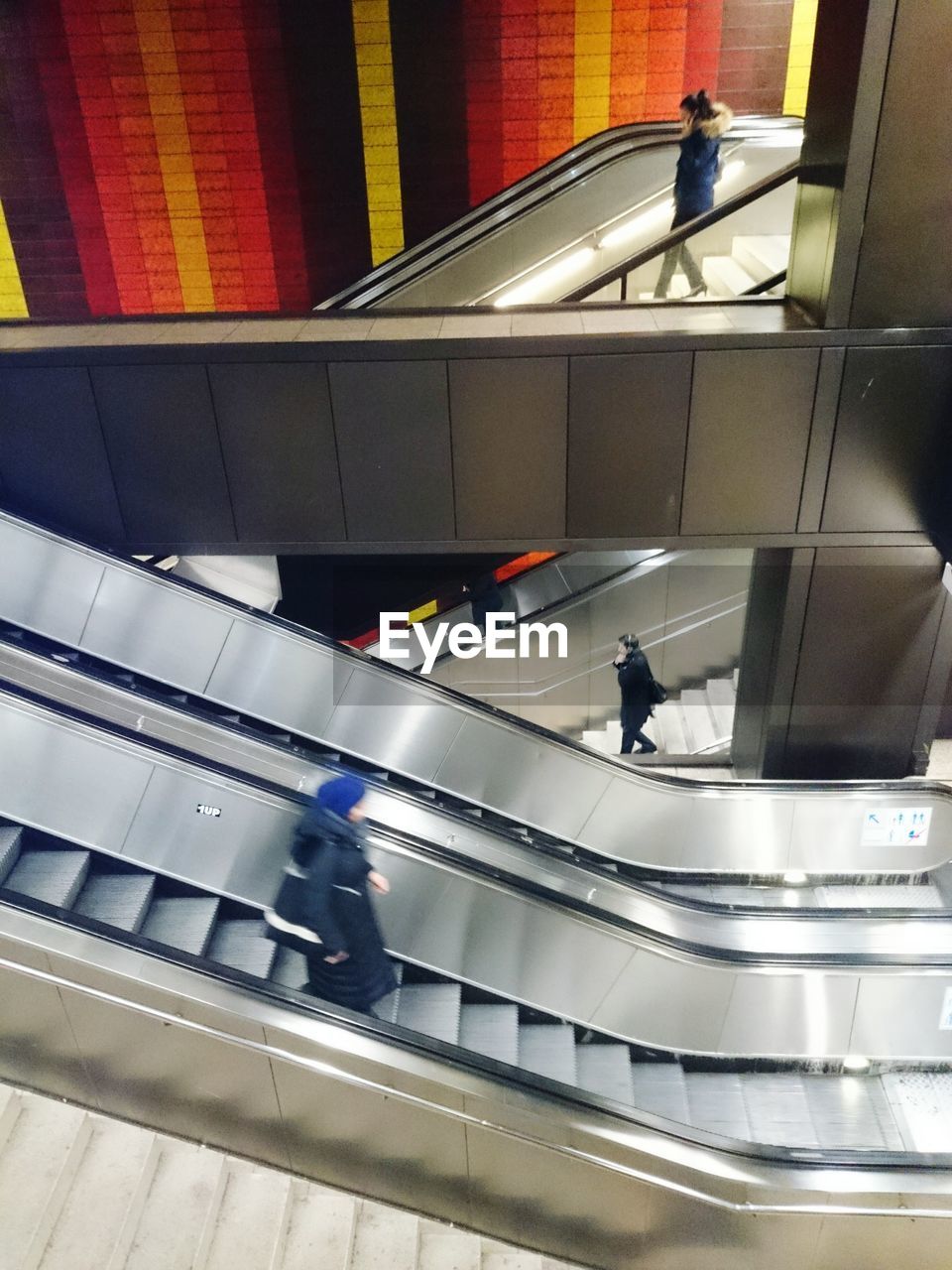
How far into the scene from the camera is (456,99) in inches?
308

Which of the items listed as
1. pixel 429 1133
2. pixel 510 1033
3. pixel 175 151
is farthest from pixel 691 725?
pixel 175 151

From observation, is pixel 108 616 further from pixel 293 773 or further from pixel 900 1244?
pixel 900 1244

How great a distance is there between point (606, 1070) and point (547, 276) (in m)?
5.97

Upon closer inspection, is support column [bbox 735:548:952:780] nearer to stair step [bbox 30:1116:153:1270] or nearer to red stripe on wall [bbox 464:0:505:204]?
stair step [bbox 30:1116:153:1270]

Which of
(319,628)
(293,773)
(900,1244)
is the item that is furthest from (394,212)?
(900,1244)

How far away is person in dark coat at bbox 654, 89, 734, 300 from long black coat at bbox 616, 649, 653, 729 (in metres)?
2.31

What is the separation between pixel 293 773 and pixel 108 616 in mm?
1745

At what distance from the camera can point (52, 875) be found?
12.7 feet

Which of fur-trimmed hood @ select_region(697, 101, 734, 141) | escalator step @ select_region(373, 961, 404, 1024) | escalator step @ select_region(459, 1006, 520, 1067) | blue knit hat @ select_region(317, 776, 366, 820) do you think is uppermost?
fur-trimmed hood @ select_region(697, 101, 734, 141)

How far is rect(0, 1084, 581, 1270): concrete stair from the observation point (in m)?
3.00

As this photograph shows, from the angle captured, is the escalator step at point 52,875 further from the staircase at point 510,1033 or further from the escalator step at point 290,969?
the escalator step at point 290,969

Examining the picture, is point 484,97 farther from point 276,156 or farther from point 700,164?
point 700,164

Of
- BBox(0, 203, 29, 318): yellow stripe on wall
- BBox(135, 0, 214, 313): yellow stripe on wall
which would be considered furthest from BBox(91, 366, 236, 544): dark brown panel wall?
BBox(0, 203, 29, 318): yellow stripe on wall

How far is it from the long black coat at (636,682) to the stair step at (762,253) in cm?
257
